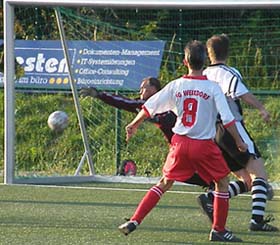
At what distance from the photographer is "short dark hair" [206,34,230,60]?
9.70 metres

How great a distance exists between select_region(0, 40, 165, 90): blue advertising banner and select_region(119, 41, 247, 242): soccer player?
20.6 feet

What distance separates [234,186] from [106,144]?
580cm

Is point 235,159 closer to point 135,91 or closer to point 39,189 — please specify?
point 39,189

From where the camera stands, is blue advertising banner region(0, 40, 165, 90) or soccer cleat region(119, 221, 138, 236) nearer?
soccer cleat region(119, 221, 138, 236)

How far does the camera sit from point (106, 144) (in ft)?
51.4

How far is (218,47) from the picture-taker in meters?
9.74

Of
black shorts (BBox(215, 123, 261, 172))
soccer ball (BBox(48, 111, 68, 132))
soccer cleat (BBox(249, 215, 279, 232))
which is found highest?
black shorts (BBox(215, 123, 261, 172))

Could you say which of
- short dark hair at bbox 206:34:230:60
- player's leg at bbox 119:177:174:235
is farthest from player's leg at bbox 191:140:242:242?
short dark hair at bbox 206:34:230:60

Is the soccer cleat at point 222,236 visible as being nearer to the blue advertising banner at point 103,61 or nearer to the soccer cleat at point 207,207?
the soccer cleat at point 207,207

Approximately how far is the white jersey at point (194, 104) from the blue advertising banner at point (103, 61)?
20.6 ft

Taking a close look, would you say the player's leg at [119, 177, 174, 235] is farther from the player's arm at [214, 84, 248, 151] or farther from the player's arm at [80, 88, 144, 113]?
the player's arm at [80, 88, 144, 113]

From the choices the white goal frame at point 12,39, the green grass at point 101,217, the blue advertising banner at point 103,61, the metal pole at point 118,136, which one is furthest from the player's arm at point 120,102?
the metal pole at point 118,136

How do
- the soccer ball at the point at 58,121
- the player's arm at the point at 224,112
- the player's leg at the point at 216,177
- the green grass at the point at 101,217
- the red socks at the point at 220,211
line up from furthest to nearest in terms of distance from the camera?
1. the soccer ball at the point at 58,121
2. the green grass at the point at 101,217
3. the red socks at the point at 220,211
4. the player's leg at the point at 216,177
5. the player's arm at the point at 224,112

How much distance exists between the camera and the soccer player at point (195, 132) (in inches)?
343
